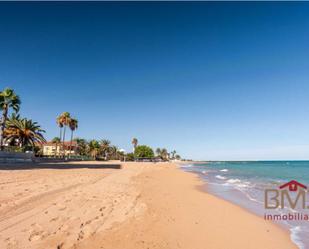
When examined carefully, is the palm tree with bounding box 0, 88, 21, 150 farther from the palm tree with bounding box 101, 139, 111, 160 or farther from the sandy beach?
the palm tree with bounding box 101, 139, 111, 160

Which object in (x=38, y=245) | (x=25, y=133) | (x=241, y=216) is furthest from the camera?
(x=25, y=133)

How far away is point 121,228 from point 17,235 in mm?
2263

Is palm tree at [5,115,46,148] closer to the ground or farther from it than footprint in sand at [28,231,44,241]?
farther from it

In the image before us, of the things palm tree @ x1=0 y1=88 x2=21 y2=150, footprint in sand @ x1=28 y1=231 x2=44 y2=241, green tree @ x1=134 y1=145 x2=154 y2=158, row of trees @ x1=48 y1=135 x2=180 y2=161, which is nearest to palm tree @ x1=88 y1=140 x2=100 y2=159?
row of trees @ x1=48 y1=135 x2=180 y2=161

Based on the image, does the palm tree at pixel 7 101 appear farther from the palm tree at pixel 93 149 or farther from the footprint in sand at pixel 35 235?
the palm tree at pixel 93 149

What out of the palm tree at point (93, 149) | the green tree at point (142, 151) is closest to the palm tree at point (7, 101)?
the palm tree at point (93, 149)

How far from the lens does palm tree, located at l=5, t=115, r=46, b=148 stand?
47.1 meters

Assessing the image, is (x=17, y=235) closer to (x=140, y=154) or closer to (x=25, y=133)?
(x=25, y=133)

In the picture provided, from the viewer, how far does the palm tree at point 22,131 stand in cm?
4710

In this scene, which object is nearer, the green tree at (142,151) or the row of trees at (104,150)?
the row of trees at (104,150)

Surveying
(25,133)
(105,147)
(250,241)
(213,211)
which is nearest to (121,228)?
(250,241)

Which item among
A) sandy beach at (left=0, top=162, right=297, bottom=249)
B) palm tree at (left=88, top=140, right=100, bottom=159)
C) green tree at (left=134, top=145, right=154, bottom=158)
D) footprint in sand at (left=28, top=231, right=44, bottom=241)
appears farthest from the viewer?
green tree at (left=134, top=145, right=154, bottom=158)

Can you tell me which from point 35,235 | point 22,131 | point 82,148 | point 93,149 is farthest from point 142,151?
point 35,235

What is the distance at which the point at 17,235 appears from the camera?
4.91 m
